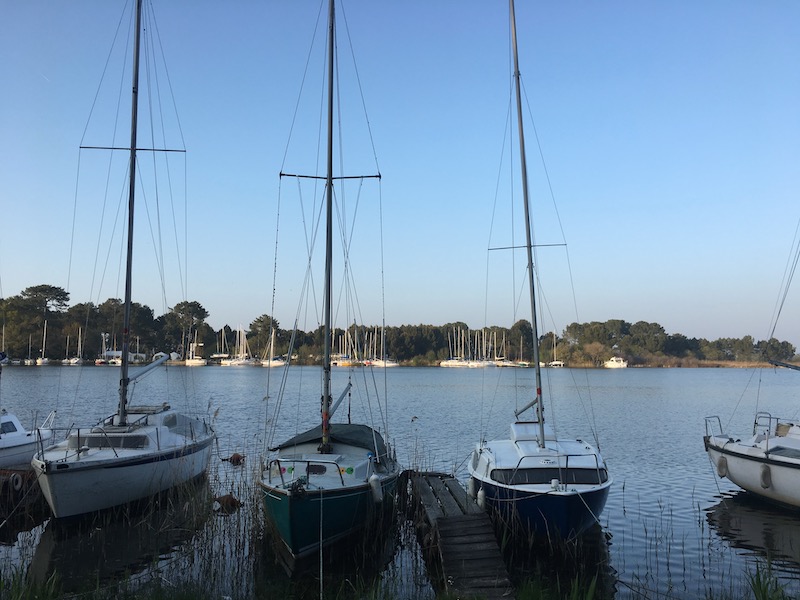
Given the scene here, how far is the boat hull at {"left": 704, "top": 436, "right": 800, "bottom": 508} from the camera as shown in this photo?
20266mm

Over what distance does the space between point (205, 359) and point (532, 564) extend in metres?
179

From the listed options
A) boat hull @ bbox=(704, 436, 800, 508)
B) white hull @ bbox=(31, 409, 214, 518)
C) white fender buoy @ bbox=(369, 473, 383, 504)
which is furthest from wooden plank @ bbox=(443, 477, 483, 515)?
boat hull @ bbox=(704, 436, 800, 508)

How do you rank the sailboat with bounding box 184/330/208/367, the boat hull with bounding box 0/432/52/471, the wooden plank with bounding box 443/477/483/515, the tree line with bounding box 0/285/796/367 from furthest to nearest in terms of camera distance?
the sailboat with bounding box 184/330/208/367 → the tree line with bounding box 0/285/796/367 → the boat hull with bounding box 0/432/52/471 → the wooden plank with bounding box 443/477/483/515

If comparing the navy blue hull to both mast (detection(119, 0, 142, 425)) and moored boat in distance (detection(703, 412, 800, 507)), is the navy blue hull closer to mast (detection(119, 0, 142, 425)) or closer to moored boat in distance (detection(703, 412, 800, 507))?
moored boat in distance (detection(703, 412, 800, 507))

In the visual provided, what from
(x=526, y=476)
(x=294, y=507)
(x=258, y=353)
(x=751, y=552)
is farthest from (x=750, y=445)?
(x=258, y=353)

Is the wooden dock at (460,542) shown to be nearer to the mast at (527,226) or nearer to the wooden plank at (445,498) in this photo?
the wooden plank at (445,498)

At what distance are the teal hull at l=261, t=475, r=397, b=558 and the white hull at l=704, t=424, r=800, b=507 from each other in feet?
43.3

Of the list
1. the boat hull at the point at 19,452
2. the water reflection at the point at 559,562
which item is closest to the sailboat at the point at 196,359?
the boat hull at the point at 19,452

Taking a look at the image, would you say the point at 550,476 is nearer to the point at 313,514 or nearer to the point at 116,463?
the point at 313,514

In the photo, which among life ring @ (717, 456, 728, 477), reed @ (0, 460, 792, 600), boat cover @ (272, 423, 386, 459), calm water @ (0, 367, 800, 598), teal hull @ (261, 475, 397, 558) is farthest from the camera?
life ring @ (717, 456, 728, 477)

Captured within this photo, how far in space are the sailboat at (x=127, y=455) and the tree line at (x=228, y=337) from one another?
85.0 meters

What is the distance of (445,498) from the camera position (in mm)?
18391

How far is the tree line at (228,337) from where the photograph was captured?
128 meters

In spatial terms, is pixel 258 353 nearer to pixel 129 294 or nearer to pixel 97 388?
pixel 97 388
